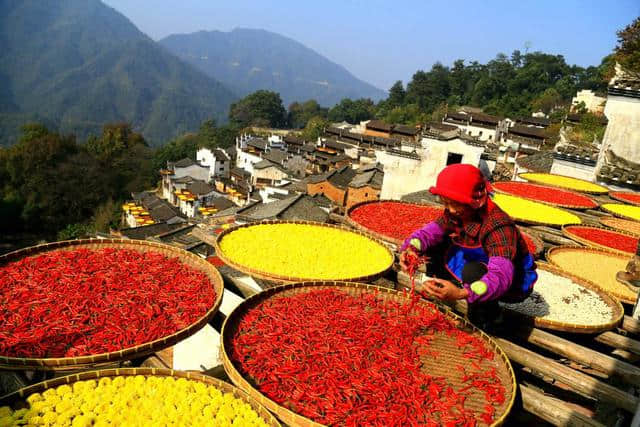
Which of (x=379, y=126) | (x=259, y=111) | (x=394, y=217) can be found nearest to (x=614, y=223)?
(x=394, y=217)

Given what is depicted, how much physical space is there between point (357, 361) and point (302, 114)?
91524 mm

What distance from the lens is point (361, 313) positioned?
2877 millimetres

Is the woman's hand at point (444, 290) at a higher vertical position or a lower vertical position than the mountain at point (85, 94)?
higher

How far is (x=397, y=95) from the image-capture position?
7744 cm

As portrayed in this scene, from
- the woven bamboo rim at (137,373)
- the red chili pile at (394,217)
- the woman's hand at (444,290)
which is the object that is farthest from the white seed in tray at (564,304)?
the woven bamboo rim at (137,373)

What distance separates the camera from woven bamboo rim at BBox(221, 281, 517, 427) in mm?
1958

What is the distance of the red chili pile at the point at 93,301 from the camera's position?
2.35 metres

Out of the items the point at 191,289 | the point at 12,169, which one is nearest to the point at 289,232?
the point at 191,289

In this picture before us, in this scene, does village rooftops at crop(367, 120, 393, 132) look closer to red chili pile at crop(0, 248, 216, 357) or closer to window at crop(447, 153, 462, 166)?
window at crop(447, 153, 462, 166)

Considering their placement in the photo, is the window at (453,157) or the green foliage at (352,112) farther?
the green foliage at (352,112)

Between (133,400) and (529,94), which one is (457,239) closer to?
(133,400)

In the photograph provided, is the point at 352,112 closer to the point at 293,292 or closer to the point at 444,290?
the point at 293,292

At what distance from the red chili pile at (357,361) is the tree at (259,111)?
83.1 metres

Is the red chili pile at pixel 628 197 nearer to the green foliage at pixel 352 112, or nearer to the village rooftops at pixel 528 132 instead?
the village rooftops at pixel 528 132
